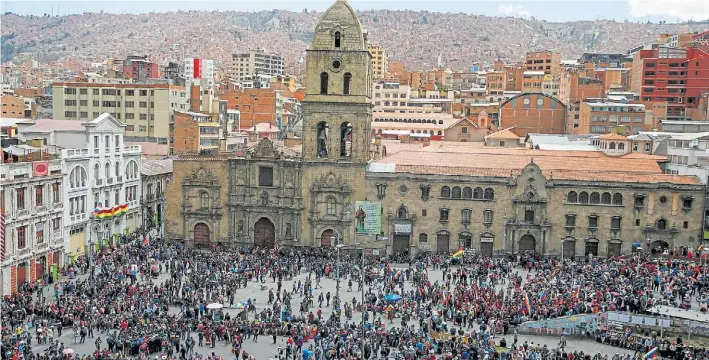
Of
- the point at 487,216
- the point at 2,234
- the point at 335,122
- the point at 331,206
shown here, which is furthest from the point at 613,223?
the point at 2,234

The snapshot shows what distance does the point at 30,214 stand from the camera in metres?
49.2

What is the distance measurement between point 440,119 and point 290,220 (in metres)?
61.4

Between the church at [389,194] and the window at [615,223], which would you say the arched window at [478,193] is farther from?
the window at [615,223]

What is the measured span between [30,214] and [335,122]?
22338 millimetres

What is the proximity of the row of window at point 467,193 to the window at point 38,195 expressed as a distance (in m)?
27.6

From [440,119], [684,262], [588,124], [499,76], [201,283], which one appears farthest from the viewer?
[499,76]

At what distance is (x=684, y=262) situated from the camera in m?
52.8

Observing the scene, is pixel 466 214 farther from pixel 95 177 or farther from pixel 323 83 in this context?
pixel 95 177

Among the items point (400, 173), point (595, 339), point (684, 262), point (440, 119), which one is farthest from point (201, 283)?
point (440, 119)

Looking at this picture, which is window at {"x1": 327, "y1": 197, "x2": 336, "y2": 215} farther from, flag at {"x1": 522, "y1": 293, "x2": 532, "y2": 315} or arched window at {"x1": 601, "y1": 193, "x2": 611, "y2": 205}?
flag at {"x1": 522, "y1": 293, "x2": 532, "y2": 315}

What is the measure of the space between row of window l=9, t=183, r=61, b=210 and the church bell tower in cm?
1766

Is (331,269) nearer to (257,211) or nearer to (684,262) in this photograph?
(257,211)

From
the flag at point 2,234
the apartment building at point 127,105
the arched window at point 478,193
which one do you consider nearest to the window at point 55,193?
the flag at point 2,234

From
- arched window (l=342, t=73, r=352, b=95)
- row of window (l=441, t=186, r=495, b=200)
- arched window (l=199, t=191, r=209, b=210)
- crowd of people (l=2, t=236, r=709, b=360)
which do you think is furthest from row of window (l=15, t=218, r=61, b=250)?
row of window (l=441, t=186, r=495, b=200)
